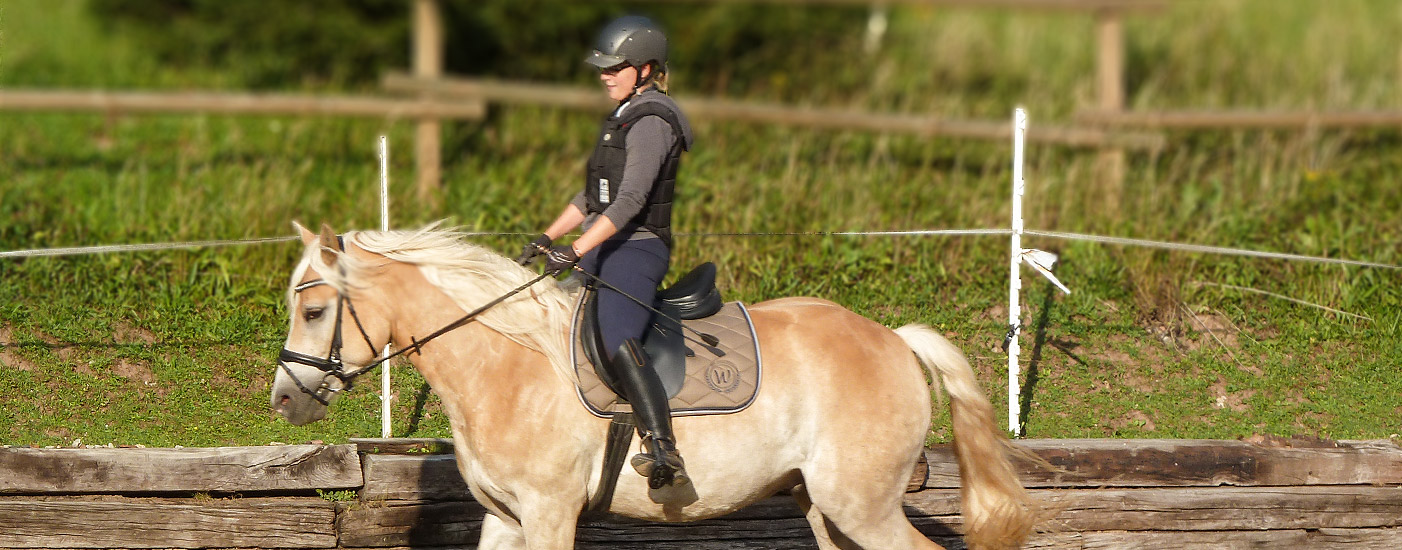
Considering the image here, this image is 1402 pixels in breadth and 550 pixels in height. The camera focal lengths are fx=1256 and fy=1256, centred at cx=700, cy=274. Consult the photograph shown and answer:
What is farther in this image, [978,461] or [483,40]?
[483,40]

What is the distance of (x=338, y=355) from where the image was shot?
178 inches

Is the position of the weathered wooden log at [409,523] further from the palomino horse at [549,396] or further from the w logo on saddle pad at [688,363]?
the w logo on saddle pad at [688,363]

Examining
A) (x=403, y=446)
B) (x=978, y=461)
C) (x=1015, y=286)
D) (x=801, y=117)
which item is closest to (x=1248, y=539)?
(x=1015, y=286)

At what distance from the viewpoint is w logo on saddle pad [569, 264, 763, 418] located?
4.62m

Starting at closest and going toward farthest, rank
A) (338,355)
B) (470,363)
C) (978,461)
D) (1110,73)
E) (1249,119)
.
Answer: (338,355) < (470,363) < (978,461) < (1249,119) < (1110,73)

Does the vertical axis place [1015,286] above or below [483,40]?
below

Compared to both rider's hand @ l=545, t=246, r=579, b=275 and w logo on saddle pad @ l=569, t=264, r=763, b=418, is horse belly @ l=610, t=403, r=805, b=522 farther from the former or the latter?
rider's hand @ l=545, t=246, r=579, b=275

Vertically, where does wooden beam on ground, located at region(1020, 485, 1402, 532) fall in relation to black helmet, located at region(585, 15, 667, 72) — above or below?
below

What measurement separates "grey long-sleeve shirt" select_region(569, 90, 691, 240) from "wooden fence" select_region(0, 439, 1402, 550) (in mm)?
1975

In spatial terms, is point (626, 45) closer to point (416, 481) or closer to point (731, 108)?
point (416, 481)

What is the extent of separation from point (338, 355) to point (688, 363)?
1.27 m

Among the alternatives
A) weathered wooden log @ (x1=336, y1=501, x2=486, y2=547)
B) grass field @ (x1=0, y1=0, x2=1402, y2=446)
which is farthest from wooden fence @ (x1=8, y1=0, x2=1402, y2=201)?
weathered wooden log @ (x1=336, y1=501, x2=486, y2=547)

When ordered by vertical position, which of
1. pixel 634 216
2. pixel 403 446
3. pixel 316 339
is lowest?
pixel 403 446

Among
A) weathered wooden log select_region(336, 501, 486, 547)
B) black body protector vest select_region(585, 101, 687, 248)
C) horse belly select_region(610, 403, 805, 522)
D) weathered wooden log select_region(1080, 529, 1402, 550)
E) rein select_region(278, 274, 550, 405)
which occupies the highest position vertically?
black body protector vest select_region(585, 101, 687, 248)
